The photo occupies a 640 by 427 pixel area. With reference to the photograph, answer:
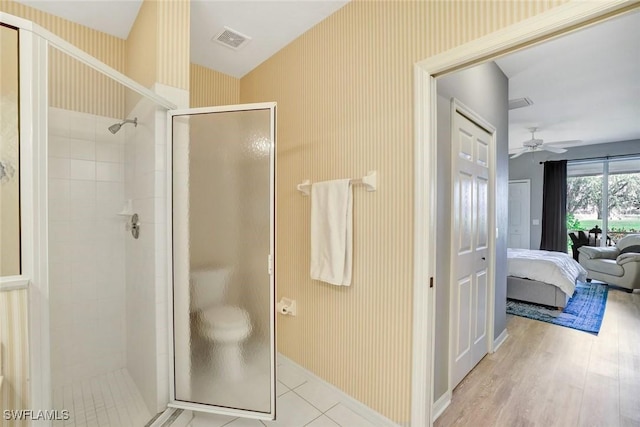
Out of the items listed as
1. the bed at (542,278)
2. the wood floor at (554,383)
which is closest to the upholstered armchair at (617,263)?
the bed at (542,278)

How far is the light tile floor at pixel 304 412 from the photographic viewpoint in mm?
1771

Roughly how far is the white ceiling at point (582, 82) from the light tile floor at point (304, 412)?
2.59 meters

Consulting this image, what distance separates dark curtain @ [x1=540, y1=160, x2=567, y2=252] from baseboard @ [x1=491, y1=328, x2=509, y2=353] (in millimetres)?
4185

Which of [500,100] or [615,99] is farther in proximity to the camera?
[615,99]

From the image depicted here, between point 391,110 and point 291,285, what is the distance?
1.55 m

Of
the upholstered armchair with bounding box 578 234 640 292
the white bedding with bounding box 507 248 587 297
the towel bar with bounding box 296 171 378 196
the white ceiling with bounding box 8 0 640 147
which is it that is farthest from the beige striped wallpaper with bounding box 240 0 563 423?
the upholstered armchair with bounding box 578 234 640 292

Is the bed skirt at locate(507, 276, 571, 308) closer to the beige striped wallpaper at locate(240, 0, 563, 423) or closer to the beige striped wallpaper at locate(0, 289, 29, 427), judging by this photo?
the beige striped wallpaper at locate(240, 0, 563, 423)

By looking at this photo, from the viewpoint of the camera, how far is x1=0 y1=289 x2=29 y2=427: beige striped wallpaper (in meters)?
1.04

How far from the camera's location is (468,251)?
228 centimetres

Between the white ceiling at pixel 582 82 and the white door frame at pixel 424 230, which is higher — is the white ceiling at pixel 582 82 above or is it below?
above

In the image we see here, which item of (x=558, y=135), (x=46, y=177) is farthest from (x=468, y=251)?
(x=558, y=135)

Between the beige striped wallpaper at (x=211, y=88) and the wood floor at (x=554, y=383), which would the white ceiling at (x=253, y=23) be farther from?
the wood floor at (x=554, y=383)

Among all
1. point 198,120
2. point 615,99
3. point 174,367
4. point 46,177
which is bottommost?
point 174,367

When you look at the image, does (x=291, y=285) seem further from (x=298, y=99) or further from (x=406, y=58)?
(x=406, y=58)
